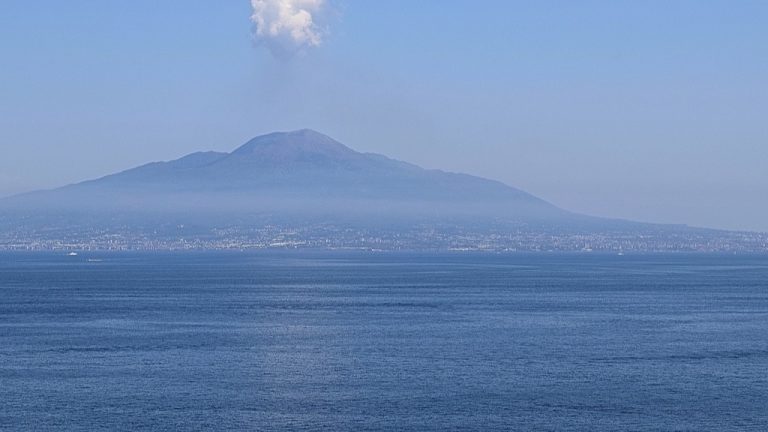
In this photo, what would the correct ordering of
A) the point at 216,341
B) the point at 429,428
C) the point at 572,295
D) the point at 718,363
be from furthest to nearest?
the point at 572,295
the point at 216,341
the point at 718,363
the point at 429,428

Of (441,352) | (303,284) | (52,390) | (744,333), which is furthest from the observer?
(303,284)

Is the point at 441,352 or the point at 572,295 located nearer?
the point at 441,352

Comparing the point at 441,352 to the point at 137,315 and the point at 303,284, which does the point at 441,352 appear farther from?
the point at 303,284

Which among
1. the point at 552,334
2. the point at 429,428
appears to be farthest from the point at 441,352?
the point at 429,428

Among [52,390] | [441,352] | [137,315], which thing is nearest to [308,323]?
[137,315]

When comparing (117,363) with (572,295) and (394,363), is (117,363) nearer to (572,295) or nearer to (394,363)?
(394,363)

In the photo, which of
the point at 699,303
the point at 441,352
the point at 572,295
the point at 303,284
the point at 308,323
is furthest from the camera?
the point at 303,284
